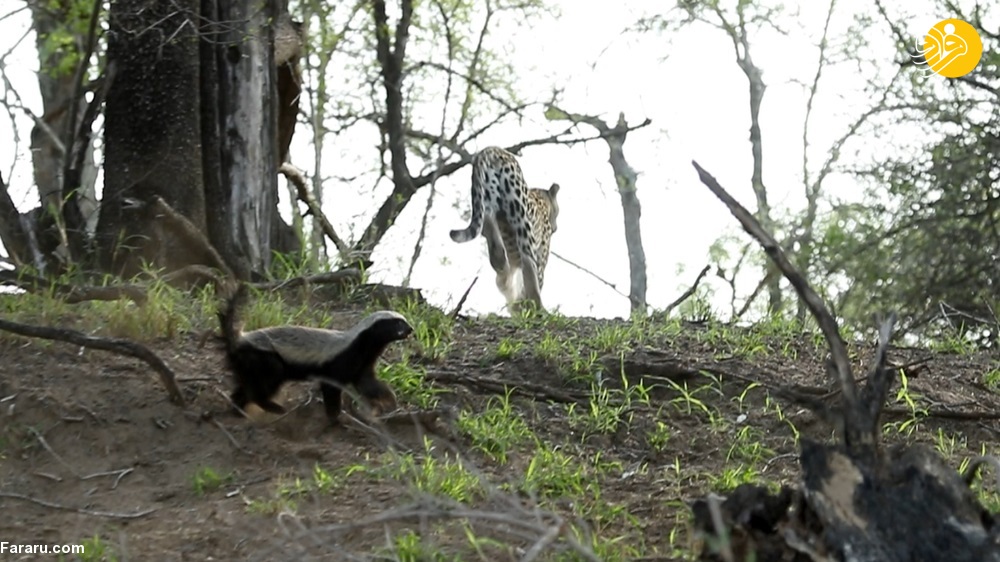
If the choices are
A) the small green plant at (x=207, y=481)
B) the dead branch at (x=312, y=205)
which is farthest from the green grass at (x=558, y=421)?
the dead branch at (x=312, y=205)

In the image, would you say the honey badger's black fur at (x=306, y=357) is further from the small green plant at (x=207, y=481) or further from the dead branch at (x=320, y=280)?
the dead branch at (x=320, y=280)

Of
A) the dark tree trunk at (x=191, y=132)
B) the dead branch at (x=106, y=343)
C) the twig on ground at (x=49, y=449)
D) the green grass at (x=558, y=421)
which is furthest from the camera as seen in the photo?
the dark tree trunk at (x=191, y=132)

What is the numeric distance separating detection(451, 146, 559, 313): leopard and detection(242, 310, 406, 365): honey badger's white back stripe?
5.95 meters

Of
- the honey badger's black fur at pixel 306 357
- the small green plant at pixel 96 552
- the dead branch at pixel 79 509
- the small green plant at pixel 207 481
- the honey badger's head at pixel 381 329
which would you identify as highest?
the honey badger's head at pixel 381 329

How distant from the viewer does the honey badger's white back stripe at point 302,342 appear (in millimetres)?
6031

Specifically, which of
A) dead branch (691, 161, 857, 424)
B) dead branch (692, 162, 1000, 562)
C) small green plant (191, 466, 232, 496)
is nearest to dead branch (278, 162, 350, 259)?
small green plant (191, 466, 232, 496)

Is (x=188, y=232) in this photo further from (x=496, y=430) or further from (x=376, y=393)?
(x=496, y=430)

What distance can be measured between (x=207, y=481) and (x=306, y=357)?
3.02 feet

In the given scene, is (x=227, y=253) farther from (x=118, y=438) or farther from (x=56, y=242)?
(x=118, y=438)

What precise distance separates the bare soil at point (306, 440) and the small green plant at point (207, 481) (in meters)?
0.02

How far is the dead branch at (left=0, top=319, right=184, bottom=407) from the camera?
5.68 meters

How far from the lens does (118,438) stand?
5727 mm

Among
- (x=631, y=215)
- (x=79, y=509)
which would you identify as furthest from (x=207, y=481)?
(x=631, y=215)

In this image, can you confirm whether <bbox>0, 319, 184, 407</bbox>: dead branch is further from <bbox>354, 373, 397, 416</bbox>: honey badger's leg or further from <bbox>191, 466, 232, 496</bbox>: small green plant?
<bbox>354, 373, 397, 416</bbox>: honey badger's leg
